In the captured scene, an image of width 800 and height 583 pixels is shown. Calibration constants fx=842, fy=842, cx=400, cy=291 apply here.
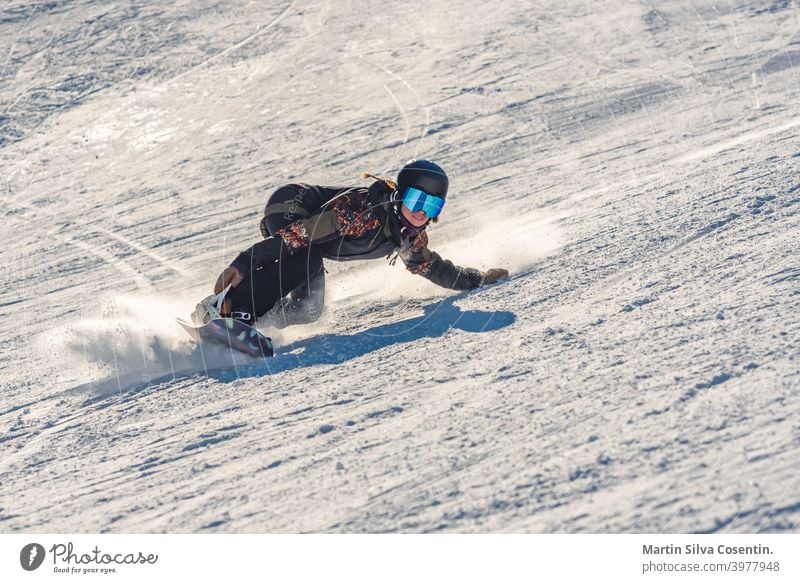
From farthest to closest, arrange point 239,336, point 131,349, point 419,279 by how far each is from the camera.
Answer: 1. point 419,279
2. point 131,349
3. point 239,336

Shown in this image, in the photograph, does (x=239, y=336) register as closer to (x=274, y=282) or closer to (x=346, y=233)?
(x=274, y=282)

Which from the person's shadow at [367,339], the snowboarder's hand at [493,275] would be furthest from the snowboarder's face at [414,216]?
the snowboarder's hand at [493,275]

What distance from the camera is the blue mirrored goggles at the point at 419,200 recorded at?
5.73 meters

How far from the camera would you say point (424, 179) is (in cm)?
572

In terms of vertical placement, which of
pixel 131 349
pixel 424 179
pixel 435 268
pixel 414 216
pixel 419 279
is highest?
pixel 424 179

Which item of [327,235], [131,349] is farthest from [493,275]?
[131,349]

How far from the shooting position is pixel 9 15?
13812mm

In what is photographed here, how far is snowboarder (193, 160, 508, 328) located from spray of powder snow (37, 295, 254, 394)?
288 millimetres

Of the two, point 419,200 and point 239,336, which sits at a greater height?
point 419,200

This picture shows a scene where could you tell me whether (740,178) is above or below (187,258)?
above

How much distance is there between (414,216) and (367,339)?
0.91m
